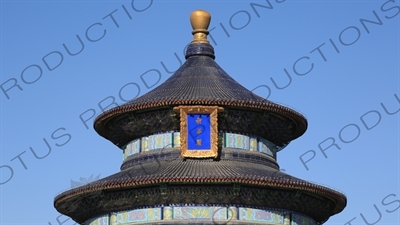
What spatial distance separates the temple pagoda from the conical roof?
1.6 inches

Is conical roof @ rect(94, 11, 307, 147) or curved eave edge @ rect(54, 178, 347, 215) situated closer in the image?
curved eave edge @ rect(54, 178, 347, 215)

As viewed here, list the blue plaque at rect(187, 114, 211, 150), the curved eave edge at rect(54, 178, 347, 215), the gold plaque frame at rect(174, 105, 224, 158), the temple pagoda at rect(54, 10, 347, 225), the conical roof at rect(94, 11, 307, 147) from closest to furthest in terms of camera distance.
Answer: the curved eave edge at rect(54, 178, 347, 215) < the temple pagoda at rect(54, 10, 347, 225) < the gold plaque frame at rect(174, 105, 224, 158) < the blue plaque at rect(187, 114, 211, 150) < the conical roof at rect(94, 11, 307, 147)

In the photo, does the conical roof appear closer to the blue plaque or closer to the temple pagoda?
the temple pagoda

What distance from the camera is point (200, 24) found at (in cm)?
4516

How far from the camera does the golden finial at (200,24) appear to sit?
44.8 m

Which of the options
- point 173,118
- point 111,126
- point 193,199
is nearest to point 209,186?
point 193,199

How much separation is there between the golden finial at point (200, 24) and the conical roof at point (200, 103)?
1.21m

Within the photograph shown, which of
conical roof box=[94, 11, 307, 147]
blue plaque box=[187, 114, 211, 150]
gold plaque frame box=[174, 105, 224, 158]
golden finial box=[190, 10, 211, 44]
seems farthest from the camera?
golden finial box=[190, 10, 211, 44]

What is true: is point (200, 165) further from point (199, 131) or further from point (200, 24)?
point (200, 24)

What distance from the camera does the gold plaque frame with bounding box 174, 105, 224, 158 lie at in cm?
3978

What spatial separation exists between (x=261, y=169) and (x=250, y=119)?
92.8 inches

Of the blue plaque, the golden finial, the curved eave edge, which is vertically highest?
the golden finial

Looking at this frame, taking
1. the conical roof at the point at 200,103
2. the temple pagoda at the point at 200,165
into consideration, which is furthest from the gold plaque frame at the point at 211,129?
the conical roof at the point at 200,103

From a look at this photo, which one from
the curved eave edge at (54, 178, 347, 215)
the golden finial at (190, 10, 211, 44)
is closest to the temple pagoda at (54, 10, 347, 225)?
the curved eave edge at (54, 178, 347, 215)
